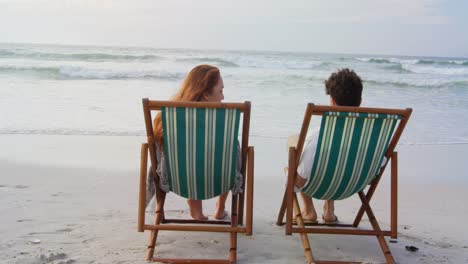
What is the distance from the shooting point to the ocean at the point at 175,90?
8391mm

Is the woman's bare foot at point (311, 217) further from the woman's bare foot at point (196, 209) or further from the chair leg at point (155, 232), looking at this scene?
the chair leg at point (155, 232)

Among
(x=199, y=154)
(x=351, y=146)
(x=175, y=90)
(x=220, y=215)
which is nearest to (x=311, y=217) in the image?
(x=220, y=215)

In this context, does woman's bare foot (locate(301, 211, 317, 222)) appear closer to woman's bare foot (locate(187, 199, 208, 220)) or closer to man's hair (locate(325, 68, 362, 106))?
woman's bare foot (locate(187, 199, 208, 220))

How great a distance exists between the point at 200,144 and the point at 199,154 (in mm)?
63

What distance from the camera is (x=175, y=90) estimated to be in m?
14.2

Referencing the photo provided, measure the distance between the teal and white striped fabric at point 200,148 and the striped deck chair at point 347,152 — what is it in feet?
1.18

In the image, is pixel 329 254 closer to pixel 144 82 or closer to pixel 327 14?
pixel 144 82

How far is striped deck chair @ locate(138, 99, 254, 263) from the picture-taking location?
2.96 m

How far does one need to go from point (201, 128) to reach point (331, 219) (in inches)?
54.9

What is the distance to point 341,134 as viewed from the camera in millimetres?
3043

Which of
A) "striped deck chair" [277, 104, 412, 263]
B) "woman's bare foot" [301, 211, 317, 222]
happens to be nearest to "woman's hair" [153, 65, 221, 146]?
"striped deck chair" [277, 104, 412, 263]

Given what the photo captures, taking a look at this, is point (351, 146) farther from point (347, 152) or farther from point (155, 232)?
point (155, 232)

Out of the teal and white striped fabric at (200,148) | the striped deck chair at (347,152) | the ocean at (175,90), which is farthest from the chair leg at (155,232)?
the ocean at (175,90)

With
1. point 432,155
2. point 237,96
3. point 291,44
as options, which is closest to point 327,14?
point 291,44
